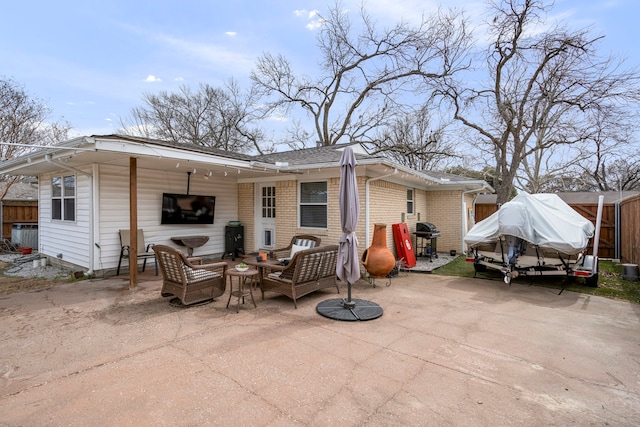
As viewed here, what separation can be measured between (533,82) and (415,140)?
10.1 meters

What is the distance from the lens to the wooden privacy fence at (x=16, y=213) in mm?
13984

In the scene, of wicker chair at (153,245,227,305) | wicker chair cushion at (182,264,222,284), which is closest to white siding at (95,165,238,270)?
wicker chair at (153,245,227,305)

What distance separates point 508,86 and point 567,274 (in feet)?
38.0

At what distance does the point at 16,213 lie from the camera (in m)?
14.3

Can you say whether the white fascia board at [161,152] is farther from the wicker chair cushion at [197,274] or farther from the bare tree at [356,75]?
the bare tree at [356,75]

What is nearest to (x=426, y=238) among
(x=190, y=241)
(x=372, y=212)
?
(x=372, y=212)

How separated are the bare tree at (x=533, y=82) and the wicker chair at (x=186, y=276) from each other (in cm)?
1427

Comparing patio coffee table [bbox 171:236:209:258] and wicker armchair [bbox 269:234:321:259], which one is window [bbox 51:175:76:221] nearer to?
patio coffee table [bbox 171:236:209:258]

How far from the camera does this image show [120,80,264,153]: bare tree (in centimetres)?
2248

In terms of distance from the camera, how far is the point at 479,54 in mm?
14273

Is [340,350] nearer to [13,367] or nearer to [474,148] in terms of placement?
[13,367]

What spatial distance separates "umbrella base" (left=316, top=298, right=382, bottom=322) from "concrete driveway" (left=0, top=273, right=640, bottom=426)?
197 mm

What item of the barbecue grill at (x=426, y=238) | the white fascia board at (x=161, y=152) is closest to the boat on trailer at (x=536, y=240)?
the barbecue grill at (x=426, y=238)

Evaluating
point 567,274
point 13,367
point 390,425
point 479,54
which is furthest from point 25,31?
point 479,54
